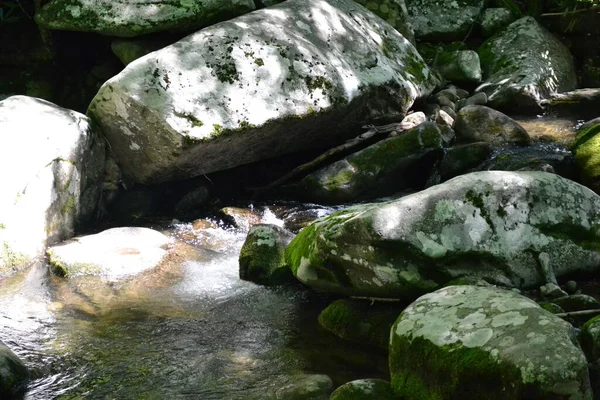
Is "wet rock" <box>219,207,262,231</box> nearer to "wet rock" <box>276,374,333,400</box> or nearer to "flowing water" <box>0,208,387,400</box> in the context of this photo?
"flowing water" <box>0,208,387,400</box>

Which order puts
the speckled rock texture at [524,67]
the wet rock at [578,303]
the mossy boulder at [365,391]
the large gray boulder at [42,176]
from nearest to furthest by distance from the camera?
1. the mossy boulder at [365,391]
2. the wet rock at [578,303]
3. the large gray boulder at [42,176]
4. the speckled rock texture at [524,67]

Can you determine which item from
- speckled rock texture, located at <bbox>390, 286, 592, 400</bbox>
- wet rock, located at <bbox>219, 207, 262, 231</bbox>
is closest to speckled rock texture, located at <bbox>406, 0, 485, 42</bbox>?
wet rock, located at <bbox>219, 207, 262, 231</bbox>

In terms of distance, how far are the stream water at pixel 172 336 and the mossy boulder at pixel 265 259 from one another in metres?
0.11

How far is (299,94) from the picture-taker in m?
7.67

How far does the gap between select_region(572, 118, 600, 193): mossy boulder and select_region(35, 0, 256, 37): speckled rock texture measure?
14.6 ft

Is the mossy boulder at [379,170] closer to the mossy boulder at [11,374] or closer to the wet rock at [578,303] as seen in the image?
the wet rock at [578,303]

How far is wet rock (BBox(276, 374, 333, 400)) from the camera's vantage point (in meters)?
4.09

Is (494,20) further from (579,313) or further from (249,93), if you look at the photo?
(579,313)

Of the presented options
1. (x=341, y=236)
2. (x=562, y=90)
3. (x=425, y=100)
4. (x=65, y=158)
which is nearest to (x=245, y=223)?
(x=65, y=158)

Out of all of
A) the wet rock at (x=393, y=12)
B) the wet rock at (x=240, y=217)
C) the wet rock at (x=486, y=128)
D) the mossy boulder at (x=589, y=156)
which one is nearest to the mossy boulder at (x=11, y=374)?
the wet rock at (x=240, y=217)

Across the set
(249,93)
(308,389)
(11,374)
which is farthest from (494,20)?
(11,374)

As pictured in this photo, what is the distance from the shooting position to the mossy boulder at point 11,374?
4176 mm

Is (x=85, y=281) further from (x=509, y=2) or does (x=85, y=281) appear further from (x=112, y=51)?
(x=509, y=2)

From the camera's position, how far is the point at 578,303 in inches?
183
